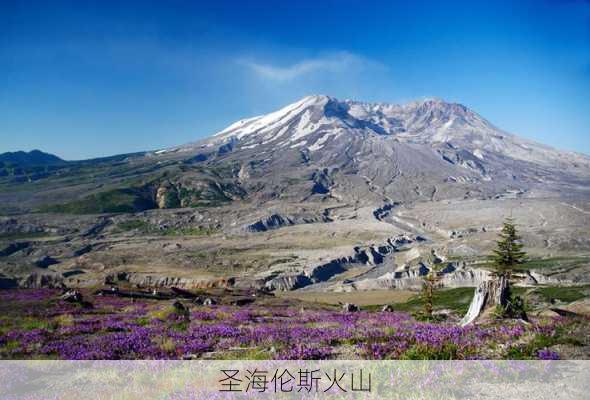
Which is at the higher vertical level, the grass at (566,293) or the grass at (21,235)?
the grass at (21,235)

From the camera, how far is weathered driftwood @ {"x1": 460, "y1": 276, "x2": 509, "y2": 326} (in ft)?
44.5

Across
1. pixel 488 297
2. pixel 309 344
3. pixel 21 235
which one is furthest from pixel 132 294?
pixel 21 235

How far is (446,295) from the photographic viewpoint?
3447 inches

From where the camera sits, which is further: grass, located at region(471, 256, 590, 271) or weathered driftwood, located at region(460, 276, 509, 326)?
grass, located at region(471, 256, 590, 271)

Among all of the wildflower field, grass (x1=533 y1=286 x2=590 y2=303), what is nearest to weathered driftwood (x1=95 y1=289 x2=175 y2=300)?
the wildflower field

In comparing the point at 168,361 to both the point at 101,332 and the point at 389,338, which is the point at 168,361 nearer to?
the point at 389,338

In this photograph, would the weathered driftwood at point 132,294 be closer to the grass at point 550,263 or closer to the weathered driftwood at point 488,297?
the weathered driftwood at point 488,297

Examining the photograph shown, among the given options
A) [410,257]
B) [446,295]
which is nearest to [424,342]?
[446,295]

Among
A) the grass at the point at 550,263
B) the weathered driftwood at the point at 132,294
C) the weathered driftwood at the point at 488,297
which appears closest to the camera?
the weathered driftwood at the point at 488,297

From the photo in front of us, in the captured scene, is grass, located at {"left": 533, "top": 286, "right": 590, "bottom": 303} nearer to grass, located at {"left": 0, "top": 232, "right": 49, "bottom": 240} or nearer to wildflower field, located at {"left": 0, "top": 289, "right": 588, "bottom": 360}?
wildflower field, located at {"left": 0, "top": 289, "right": 588, "bottom": 360}

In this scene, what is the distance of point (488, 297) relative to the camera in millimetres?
13852

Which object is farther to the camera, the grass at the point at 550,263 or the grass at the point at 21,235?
the grass at the point at 21,235

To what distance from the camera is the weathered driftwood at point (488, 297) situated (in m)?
13.6

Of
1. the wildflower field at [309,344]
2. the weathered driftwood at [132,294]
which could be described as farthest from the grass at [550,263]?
the wildflower field at [309,344]
